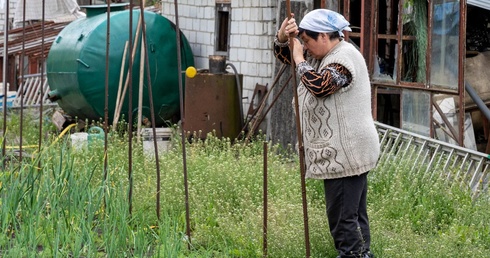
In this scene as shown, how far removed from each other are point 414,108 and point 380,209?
321 cm

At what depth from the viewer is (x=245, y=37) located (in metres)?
12.9

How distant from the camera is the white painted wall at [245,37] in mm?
12328

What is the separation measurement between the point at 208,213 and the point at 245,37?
5980 millimetres

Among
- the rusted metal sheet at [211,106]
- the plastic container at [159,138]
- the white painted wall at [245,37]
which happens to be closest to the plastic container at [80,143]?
the plastic container at [159,138]

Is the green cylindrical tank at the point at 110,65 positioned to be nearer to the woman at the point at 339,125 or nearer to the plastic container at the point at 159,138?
the plastic container at the point at 159,138

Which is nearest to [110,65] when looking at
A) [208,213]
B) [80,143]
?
[80,143]

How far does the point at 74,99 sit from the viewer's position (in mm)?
13781

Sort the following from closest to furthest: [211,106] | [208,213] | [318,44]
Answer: [318,44], [208,213], [211,106]

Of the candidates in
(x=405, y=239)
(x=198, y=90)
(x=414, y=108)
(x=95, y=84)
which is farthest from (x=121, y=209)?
(x=95, y=84)

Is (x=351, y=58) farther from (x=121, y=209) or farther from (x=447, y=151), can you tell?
(x=447, y=151)

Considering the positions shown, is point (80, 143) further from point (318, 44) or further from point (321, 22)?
point (321, 22)

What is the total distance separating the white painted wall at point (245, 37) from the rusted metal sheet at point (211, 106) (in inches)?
16.2

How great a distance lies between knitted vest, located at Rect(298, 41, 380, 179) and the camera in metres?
5.76

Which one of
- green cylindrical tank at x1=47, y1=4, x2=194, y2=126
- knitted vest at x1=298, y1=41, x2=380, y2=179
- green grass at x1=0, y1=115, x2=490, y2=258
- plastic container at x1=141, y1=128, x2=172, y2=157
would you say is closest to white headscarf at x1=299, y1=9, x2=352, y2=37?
knitted vest at x1=298, y1=41, x2=380, y2=179
